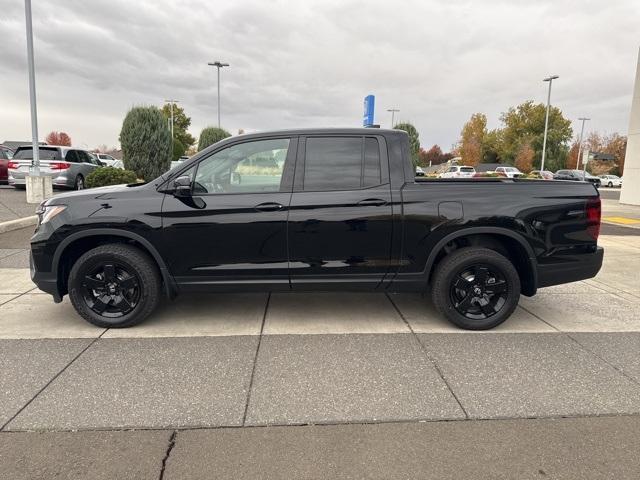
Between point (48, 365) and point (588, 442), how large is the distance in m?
3.78

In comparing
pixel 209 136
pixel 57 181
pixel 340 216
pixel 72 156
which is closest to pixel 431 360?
pixel 340 216

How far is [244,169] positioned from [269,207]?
18.2 inches

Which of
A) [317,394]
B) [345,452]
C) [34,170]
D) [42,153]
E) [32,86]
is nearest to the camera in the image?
[345,452]

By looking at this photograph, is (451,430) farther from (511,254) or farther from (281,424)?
(511,254)

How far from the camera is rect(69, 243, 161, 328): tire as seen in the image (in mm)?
4156

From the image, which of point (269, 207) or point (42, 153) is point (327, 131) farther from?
point (42, 153)

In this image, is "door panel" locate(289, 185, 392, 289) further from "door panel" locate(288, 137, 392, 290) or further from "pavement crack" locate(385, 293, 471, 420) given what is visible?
"pavement crack" locate(385, 293, 471, 420)

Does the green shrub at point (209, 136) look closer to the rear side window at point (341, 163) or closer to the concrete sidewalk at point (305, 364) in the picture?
the concrete sidewalk at point (305, 364)

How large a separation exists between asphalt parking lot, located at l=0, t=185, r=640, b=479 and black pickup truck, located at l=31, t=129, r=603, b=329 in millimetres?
424

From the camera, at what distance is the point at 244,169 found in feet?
13.9

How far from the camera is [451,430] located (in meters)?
2.77

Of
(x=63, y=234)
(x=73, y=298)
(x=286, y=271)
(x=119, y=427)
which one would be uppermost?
(x=63, y=234)

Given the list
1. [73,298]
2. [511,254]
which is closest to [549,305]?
[511,254]

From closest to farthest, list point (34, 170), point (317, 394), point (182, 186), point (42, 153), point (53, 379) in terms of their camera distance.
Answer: point (317, 394)
point (53, 379)
point (182, 186)
point (34, 170)
point (42, 153)
